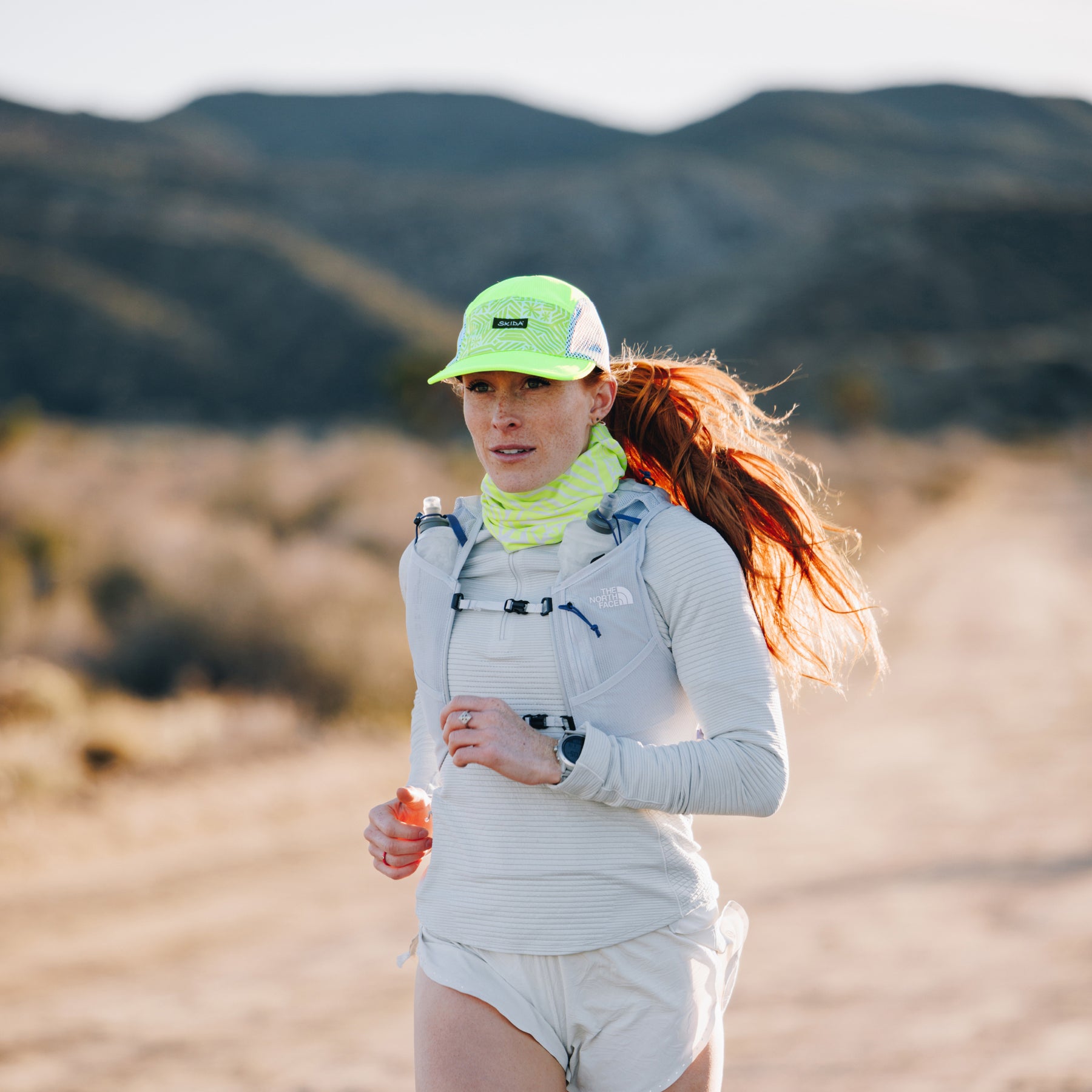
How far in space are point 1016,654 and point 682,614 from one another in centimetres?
1204

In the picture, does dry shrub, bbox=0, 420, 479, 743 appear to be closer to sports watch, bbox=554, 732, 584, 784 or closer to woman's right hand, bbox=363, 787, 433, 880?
woman's right hand, bbox=363, 787, 433, 880

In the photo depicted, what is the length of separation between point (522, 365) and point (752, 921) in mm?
5224

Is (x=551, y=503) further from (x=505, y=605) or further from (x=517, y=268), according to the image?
(x=517, y=268)

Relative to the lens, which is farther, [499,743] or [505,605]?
[505,605]

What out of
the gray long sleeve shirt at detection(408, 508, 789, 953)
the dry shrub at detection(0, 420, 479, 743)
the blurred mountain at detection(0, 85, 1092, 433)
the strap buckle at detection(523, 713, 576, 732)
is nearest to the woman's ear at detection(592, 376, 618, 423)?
the gray long sleeve shirt at detection(408, 508, 789, 953)

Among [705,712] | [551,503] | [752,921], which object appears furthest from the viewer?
[752,921]

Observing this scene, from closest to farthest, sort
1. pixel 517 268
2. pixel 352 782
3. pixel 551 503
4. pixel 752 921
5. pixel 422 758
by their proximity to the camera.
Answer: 1. pixel 551 503
2. pixel 422 758
3. pixel 752 921
4. pixel 352 782
5. pixel 517 268

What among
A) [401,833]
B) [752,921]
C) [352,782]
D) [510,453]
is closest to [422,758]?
[401,833]

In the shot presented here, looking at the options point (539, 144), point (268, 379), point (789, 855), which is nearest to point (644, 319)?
point (268, 379)

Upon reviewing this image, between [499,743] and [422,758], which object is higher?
[422,758]

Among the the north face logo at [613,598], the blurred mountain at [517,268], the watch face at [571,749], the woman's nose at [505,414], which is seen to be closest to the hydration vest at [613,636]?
the the north face logo at [613,598]

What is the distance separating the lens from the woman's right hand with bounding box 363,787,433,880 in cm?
223

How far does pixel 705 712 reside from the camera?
79.4 inches

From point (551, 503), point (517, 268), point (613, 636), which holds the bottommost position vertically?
point (613, 636)
